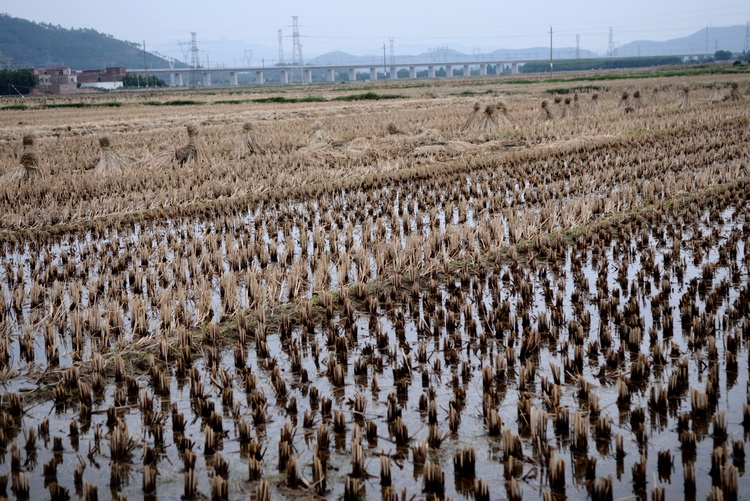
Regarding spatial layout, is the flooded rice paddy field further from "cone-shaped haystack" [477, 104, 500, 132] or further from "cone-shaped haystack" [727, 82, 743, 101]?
"cone-shaped haystack" [727, 82, 743, 101]

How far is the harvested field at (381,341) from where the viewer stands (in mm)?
3660

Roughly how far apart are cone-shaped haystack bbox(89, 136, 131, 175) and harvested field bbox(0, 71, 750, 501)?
9.60 ft

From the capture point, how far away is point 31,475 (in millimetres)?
3699

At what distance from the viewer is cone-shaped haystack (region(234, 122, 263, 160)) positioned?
18.4 m

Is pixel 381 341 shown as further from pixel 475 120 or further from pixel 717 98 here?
pixel 717 98

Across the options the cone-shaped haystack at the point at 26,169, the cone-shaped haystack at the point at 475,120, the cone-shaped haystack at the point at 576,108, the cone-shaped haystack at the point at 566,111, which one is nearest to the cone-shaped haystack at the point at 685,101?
the cone-shaped haystack at the point at 576,108

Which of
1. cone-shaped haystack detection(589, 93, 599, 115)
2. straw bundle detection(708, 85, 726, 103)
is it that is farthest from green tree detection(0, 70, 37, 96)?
straw bundle detection(708, 85, 726, 103)

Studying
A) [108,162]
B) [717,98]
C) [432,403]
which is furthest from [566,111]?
[432,403]

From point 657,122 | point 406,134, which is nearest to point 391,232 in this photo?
point 406,134

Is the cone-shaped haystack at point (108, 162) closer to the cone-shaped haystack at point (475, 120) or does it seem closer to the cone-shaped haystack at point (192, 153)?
the cone-shaped haystack at point (192, 153)

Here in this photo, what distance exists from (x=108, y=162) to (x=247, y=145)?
156 inches

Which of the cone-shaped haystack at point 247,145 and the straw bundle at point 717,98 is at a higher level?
the straw bundle at point 717,98

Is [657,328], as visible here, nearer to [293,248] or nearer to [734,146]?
[293,248]

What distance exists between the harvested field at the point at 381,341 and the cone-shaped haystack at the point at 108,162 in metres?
2.93
